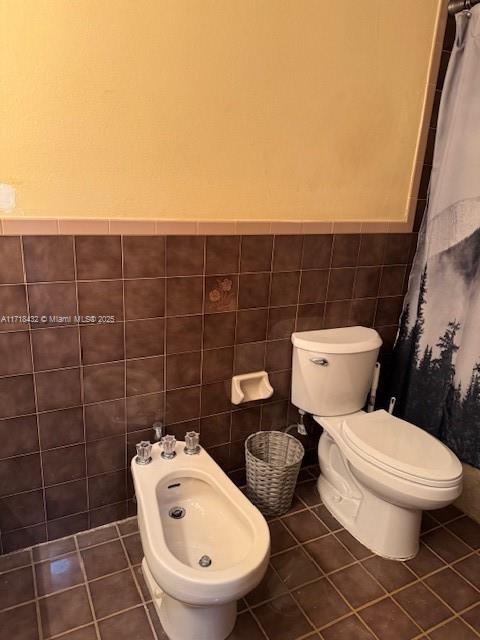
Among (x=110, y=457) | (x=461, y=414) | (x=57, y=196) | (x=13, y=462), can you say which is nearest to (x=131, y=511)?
(x=110, y=457)

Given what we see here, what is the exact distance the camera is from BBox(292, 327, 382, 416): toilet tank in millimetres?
1879

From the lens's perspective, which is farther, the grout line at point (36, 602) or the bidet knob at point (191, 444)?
the bidet knob at point (191, 444)

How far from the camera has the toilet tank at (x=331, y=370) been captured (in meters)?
1.88

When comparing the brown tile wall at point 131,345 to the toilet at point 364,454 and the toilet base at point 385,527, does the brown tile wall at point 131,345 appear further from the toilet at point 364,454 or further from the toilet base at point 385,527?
the toilet base at point 385,527

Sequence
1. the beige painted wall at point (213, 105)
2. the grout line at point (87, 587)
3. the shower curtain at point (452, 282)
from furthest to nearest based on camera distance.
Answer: the shower curtain at point (452, 282)
the grout line at point (87, 587)
the beige painted wall at point (213, 105)

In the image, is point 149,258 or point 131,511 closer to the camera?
point 149,258

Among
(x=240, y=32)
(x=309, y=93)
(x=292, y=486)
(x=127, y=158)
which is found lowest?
(x=292, y=486)

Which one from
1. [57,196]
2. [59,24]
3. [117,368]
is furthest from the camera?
[117,368]

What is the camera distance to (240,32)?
1541 mm

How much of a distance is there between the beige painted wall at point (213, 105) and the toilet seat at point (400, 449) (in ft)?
2.81

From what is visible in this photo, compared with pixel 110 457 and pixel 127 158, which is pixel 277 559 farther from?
pixel 127 158

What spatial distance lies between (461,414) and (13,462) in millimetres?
1770

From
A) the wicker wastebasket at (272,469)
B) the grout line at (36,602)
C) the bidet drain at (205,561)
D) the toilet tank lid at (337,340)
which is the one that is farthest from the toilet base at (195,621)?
the toilet tank lid at (337,340)

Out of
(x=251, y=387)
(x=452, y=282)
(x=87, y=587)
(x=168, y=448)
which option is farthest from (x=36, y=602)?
(x=452, y=282)
